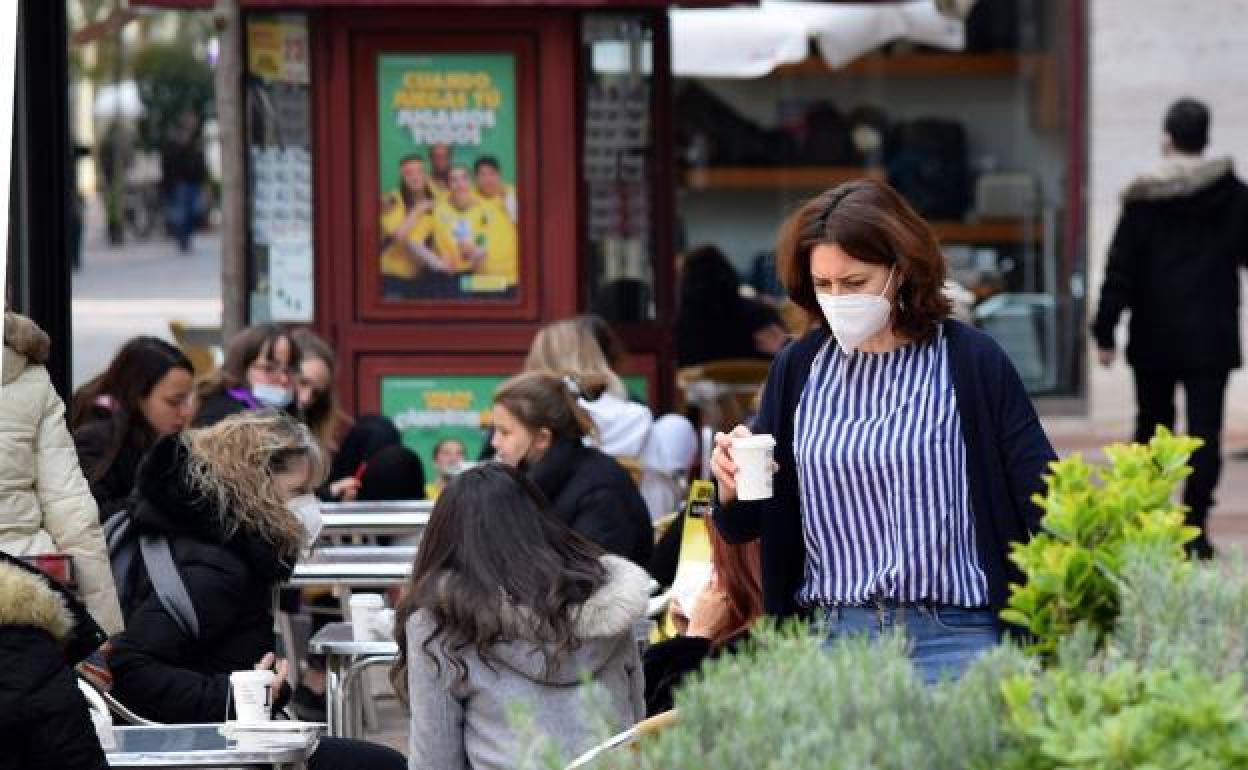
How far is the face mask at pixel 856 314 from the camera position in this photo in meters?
4.32

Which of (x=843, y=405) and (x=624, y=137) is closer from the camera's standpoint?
(x=843, y=405)

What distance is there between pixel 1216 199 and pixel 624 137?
2.61 meters

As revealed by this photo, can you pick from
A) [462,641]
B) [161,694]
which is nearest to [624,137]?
[161,694]

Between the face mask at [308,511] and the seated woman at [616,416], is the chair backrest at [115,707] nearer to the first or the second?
the face mask at [308,511]

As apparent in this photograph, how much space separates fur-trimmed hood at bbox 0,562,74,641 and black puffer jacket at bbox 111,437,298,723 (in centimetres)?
114

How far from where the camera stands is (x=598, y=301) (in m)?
11.5

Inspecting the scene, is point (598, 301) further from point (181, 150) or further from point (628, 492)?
point (181, 150)

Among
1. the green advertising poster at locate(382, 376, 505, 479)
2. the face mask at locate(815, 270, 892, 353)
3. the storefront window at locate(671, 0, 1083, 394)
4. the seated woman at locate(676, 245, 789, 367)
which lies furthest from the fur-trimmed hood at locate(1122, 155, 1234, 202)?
the face mask at locate(815, 270, 892, 353)

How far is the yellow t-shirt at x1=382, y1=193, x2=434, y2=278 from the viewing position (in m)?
11.1

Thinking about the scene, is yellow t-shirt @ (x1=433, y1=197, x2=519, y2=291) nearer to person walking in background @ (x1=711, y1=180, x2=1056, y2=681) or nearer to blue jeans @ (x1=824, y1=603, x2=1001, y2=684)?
person walking in background @ (x1=711, y1=180, x2=1056, y2=681)

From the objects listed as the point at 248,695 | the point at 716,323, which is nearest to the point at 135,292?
the point at 716,323

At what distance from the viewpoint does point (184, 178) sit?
124ft

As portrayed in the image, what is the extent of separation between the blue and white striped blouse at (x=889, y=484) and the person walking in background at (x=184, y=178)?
1300 inches

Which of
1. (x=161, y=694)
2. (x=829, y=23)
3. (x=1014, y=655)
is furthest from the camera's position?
(x=829, y=23)
